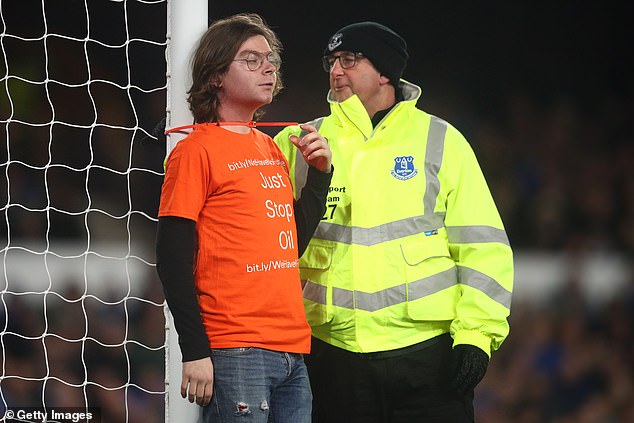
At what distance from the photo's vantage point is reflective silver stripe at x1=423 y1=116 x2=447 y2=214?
189 cm

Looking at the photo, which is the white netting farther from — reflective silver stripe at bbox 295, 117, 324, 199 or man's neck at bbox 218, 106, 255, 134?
man's neck at bbox 218, 106, 255, 134

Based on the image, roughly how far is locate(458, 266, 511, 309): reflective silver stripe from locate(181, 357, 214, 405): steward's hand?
0.60 metres

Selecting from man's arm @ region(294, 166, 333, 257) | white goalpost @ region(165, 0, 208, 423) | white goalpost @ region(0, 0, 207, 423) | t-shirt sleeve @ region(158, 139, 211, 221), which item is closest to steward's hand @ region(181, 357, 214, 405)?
t-shirt sleeve @ region(158, 139, 211, 221)

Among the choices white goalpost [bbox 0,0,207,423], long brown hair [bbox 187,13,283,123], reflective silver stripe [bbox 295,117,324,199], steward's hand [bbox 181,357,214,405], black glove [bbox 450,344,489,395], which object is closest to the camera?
steward's hand [bbox 181,357,214,405]

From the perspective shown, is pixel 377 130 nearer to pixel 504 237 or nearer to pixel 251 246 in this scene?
pixel 504 237

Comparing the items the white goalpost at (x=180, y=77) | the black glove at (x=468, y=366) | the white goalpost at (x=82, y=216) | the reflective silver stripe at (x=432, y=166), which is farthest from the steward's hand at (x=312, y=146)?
the white goalpost at (x=82, y=216)

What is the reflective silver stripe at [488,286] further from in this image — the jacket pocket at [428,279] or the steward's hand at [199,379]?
the steward's hand at [199,379]

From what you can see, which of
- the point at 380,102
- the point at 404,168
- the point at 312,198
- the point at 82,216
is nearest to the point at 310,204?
the point at 312,198

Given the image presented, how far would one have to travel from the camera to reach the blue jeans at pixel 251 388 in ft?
5.05

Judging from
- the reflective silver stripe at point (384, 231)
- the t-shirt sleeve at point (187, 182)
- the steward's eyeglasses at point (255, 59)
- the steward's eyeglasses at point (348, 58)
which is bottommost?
the reflective silver stripe at point (384, 231)

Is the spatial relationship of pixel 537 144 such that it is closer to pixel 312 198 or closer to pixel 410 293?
pixel 410 293

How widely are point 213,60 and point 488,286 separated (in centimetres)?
71

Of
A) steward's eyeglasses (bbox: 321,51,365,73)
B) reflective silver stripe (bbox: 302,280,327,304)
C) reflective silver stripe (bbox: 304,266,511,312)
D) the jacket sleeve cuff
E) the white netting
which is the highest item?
steward's eyeglasses (bbox: 321,51,365,73)

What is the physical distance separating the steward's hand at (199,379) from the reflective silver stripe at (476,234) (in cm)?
63
